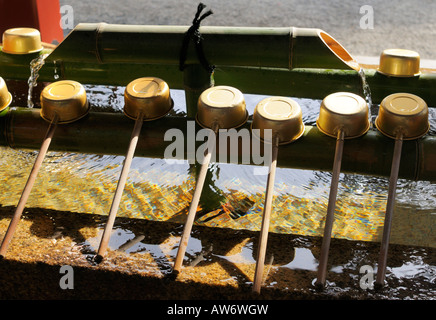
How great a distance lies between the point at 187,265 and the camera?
1624 mm

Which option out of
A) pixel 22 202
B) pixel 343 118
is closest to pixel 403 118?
pixel 343 118

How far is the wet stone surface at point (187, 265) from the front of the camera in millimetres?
1506

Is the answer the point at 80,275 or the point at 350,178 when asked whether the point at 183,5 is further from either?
the point at 80,275

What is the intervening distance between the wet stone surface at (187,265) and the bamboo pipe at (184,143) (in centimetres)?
25

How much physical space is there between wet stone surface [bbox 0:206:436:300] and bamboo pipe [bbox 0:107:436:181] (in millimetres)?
254

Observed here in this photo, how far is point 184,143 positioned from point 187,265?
1.45 feet

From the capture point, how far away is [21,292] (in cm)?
153

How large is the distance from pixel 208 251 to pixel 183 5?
581 cm

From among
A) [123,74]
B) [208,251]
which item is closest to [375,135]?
[208,251]

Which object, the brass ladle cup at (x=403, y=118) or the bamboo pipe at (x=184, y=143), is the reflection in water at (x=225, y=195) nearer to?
the bamboo pipe at (x=184, y=143)

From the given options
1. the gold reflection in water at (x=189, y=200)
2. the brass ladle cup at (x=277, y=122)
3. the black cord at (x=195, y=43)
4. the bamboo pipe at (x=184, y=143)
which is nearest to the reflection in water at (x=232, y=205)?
the gold reflection in water at (x=189, y=200)

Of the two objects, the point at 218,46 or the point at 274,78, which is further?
the point at 274,78

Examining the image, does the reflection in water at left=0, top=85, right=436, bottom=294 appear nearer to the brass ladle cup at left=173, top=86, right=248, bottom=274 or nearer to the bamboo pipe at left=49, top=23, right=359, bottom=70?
the brass ladle cup at left=173, top=86, right=248, bottom=274

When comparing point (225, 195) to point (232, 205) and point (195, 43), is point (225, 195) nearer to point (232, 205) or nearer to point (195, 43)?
point (232, 205)
